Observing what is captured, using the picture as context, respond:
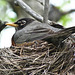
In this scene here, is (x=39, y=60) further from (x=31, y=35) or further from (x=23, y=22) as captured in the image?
(x=23, y=22)

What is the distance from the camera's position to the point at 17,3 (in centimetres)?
576

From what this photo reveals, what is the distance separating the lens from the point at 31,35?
556 cm

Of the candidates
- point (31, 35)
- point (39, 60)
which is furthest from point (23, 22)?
point (39, 60)

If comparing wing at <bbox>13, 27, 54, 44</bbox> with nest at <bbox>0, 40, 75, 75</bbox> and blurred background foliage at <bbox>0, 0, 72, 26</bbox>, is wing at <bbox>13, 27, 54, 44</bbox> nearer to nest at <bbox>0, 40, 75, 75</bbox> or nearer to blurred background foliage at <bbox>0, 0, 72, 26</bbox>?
nest at <bbox>0, 40, 75, 75</bbox>

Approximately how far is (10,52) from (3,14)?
351 cm

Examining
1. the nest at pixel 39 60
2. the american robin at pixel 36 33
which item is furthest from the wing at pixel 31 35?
the nest at pixel 39 60

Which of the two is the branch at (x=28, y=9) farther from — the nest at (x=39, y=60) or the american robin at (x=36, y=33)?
the nest at (x=39, y=60)

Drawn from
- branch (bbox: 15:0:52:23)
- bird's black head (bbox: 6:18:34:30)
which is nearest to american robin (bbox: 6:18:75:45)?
bird's black head (bbox: 6:18:34:30)

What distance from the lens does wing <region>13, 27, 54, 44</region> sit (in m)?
5.32

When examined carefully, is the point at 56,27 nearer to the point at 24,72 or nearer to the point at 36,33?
the point at 36,33

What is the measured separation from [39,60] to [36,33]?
27.1 inches

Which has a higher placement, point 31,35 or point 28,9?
point 28,9

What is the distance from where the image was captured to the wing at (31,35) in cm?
532

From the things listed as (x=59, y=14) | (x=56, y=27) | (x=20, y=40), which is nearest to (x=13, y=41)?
(x=20, y=40)
